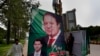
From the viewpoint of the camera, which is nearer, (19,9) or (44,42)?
(44,42)

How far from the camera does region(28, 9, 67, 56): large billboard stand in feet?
37.8

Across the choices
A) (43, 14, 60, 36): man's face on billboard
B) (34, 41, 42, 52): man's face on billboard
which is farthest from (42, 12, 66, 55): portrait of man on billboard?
(34, 41, 42, 52): man's face on billboard

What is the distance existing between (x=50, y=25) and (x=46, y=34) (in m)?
0.47

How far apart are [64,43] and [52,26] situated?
139cm

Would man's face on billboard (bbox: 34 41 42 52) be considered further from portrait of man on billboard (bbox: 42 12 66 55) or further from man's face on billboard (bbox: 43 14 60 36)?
man's face on billboard (bbox: 43 14 60 36)

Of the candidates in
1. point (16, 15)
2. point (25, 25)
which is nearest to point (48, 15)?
point (16, 15)

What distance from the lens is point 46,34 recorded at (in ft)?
39.7

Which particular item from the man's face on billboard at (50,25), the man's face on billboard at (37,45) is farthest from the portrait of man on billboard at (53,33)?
the man's face on billboard at (37,45)

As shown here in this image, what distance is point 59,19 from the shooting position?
13.1 metres

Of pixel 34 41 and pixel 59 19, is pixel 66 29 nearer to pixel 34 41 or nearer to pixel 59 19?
pixel 59 19

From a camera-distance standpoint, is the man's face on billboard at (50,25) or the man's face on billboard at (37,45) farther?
the man's face on billboard at (50,25)

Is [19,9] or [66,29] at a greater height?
[19,9]

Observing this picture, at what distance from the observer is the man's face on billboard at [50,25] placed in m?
12.2

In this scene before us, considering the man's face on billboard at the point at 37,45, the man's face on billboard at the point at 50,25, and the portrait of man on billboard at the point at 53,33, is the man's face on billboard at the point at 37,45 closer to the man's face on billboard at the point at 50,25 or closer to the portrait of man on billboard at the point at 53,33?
the portrait of man on billboard at the point at 53,33
